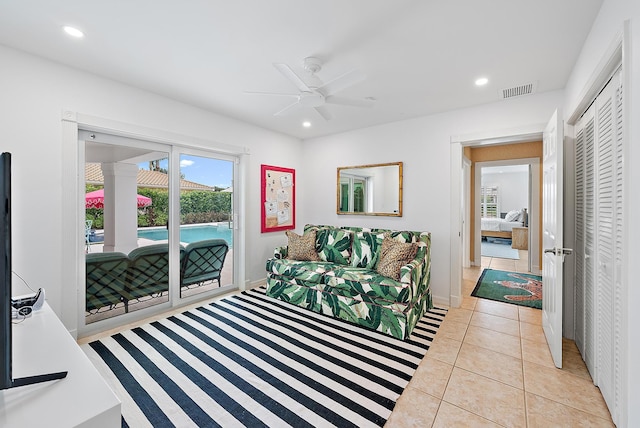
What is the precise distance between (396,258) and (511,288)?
2413mm

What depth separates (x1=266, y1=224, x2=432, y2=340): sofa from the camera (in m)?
2.74

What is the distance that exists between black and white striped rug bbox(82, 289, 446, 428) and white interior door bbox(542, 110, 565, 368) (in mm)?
971

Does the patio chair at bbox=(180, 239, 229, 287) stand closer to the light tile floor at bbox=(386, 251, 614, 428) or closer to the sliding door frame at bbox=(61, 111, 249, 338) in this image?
the sliding door frame at bbox=(61, 111, 249, 338)

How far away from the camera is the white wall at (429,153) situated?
3123mm

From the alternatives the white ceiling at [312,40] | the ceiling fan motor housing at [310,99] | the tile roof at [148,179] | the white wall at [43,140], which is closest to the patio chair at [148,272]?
the white wall at [43,140]

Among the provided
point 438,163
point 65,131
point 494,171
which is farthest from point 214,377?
point 494,171

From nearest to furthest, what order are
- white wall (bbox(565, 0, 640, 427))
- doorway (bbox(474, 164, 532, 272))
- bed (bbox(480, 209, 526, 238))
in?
white wall (bbox(565, 0, 640, 427)) < doorway (bbox(474, 164, 532, 272)) < bed (bbox(480, 209, 526, 238))

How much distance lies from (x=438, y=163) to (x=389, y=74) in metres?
1.48

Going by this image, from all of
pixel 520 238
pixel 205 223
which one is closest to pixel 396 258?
pixel 205 223

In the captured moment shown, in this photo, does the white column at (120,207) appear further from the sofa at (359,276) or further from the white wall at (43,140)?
the sofa at (359,276)

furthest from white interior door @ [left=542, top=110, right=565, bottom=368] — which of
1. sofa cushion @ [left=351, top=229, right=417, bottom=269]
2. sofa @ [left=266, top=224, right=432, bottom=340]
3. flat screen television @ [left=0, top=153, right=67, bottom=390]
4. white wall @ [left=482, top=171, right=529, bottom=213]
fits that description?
white wall @ [left=482, top=171, right=529, bottom=213]

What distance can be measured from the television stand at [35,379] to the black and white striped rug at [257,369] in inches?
37.1

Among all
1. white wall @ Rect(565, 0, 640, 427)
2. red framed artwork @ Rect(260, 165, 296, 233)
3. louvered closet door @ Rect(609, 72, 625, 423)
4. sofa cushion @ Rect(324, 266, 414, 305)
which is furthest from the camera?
red framed artwork @ Rect(260, 165, 296, 233)

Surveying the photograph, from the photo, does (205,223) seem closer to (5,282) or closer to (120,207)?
(120,207)
